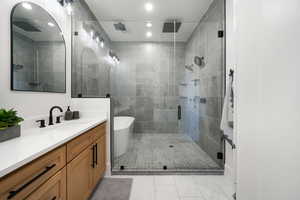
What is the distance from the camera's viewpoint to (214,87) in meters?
2.54

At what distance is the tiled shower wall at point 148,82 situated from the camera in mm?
3545

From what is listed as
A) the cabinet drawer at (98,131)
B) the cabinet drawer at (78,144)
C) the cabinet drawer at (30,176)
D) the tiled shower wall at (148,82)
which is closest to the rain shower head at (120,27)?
the tiled shower wall at (148,82)

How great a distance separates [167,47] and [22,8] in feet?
9.39

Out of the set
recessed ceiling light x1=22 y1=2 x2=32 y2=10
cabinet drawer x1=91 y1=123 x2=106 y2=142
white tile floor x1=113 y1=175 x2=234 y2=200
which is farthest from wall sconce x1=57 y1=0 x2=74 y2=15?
white tile floor x1=113 y1=175 x2=234 y2=200

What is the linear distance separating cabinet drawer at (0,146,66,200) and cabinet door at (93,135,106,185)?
0.73 metres

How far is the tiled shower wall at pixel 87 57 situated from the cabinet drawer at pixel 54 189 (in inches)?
59.7

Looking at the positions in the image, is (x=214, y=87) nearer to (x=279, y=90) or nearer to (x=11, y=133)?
(x=279, y=90)

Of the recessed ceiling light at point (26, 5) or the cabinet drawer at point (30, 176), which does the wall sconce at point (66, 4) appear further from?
the cabinet drawer at point (30, 176)

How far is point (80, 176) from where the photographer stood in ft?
4.38

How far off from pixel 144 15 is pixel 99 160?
278 centimetres

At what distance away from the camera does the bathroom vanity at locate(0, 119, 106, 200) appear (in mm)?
682

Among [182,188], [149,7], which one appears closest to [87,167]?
[182,188]

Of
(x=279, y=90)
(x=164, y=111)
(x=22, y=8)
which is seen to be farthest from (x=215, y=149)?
(x=22, y=8)

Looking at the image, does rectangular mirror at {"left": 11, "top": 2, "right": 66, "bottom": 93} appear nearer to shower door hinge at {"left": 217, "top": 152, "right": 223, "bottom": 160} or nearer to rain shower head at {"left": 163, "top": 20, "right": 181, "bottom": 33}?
rain shower head at {"left": 163, "top": 20, "right": 181, "bottom": 33}
